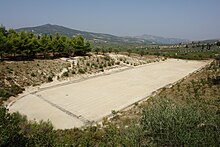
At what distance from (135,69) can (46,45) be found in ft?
62.5

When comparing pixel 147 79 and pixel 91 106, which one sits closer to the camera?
pixel 91 106

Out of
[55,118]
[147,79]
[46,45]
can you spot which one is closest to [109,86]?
[147,79]

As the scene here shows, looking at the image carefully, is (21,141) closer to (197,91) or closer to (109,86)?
(197,91)

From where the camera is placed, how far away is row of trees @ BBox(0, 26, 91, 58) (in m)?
38.3

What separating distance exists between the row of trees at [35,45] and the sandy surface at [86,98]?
37.6 feet

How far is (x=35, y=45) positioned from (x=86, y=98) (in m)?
19.0

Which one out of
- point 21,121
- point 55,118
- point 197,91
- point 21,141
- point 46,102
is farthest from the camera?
point 46,102

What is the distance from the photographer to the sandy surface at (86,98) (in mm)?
22312

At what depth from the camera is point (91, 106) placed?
82.6 feet

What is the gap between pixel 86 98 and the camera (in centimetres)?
2836

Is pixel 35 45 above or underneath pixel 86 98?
above

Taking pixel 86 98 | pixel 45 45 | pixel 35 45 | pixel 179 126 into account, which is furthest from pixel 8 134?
pixel 45 45

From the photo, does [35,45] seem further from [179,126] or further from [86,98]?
[179,126]

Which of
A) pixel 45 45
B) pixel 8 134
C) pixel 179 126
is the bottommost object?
pixel 8 134
